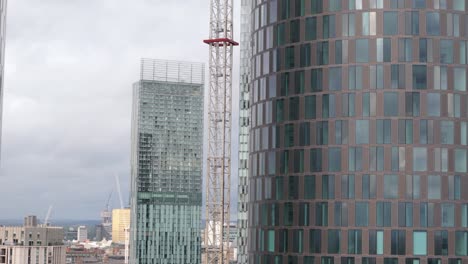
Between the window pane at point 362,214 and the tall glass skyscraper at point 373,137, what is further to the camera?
the window pane at point 362,214

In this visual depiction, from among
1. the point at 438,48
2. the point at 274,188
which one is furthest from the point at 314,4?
the point at 274,188

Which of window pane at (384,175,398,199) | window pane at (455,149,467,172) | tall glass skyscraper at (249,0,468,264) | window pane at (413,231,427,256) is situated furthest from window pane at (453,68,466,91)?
window pane at (413,231,427,256)

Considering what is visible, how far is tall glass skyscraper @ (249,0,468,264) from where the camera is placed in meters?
119

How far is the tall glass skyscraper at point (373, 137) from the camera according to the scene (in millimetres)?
119125

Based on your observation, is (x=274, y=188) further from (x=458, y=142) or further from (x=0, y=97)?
(x=0, y=97)

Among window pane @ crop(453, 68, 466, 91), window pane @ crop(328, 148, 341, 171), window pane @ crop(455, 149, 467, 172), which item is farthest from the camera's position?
window pane @ crop(328, 148, 341, 171)

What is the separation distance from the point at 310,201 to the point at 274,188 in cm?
644

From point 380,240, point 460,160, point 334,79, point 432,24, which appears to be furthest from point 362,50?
point 380,240

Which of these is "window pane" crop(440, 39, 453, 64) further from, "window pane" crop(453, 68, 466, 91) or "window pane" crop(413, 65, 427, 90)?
"window pane" crop(413, 65, 427, 90)

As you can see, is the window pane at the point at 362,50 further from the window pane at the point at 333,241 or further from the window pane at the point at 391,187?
the window pane at the point at 333,241

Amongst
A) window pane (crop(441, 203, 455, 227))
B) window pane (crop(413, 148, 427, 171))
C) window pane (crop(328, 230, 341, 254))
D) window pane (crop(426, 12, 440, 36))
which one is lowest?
window pane (crop(328, 230, 341, 254))

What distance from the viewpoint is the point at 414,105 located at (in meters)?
121

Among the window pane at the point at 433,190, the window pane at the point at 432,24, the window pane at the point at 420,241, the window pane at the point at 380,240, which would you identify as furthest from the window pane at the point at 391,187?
the window pane at the point at 432,24

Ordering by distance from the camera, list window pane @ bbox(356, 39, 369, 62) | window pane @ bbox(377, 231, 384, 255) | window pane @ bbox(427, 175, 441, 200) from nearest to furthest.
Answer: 1. window pane @ bbox(377, 231, 384, 255)
2. window pane @ bbox(427, 175, 441, 200)
3. window pane @ bbox(356, 39, 369, 62)
